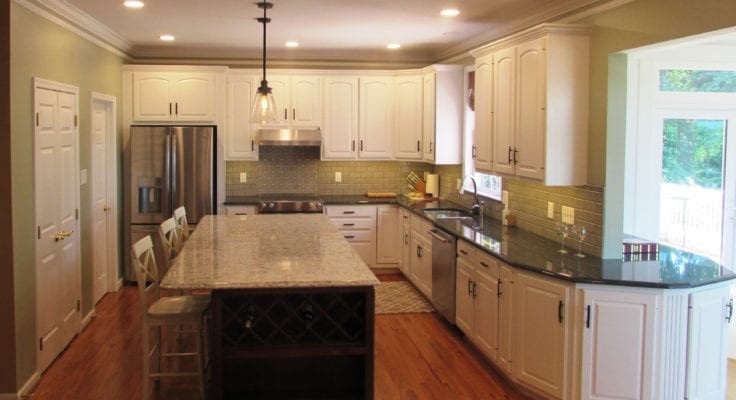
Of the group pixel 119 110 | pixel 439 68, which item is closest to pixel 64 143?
pixel 119 110

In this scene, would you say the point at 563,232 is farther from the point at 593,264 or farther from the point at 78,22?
the point at 78,22

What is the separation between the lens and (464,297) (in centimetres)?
509

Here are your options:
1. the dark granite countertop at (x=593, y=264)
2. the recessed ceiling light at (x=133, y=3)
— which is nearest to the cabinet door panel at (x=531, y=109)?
the dark granite countertop at (x=593, y=264)

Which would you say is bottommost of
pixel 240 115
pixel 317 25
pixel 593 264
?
pixel 593 264

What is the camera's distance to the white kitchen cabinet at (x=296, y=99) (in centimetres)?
759

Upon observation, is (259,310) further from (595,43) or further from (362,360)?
(595,43)

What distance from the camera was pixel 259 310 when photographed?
3.30m

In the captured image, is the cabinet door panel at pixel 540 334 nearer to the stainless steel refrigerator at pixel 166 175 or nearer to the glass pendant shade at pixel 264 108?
the glass pendant shade at pixel 264 108

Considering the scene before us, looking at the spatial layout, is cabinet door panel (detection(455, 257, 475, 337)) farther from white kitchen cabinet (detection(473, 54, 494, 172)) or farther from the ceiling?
the ceiling

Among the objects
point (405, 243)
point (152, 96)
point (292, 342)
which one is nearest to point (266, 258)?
point (292, 342)

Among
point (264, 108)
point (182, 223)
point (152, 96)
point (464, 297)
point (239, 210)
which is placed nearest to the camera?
point (264, 108)

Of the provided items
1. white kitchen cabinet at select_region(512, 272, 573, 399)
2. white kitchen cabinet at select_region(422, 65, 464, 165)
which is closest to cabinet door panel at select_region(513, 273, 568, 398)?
white kitchen cabinet at select_region(512, 272, 573, 399)

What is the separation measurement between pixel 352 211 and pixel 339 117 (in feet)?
3.68

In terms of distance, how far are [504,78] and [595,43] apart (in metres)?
0.84
